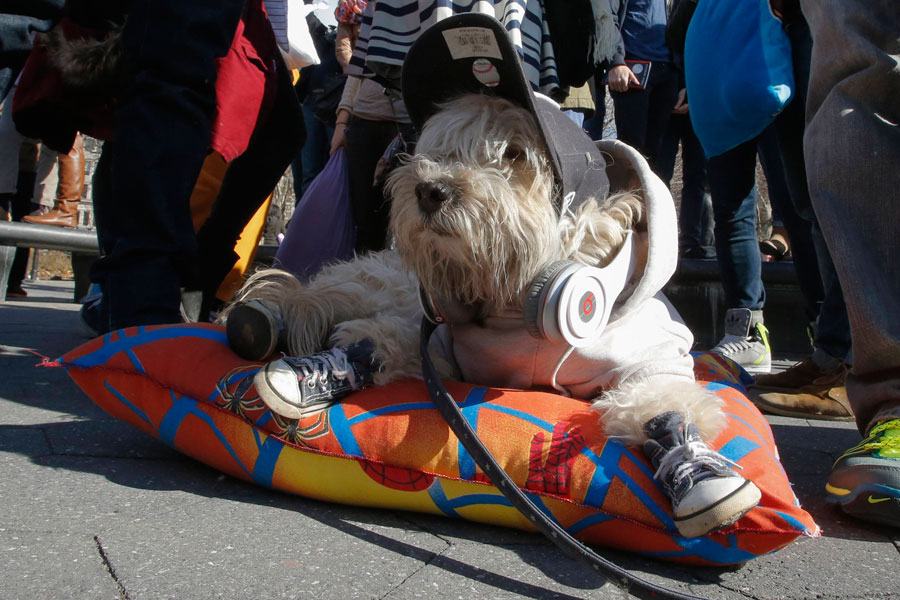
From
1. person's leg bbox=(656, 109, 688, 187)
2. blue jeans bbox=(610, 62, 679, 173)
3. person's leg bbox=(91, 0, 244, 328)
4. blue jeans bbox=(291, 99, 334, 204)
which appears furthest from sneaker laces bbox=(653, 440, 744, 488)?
blue jeans bbox=(291, 99, 334, 204)

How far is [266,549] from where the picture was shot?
51.5 inches

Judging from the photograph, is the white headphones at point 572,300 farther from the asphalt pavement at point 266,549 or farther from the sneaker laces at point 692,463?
the asphalt pavement at point 266,549

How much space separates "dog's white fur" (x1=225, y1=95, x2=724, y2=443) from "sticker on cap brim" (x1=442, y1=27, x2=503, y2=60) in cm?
11

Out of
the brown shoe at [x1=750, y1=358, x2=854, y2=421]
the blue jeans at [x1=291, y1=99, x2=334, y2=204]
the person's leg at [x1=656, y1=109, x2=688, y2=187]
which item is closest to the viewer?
the brown shoe at [x1=750, y1=358, x2=854, y2=421]

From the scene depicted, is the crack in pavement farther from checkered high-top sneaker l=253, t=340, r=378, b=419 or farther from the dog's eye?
the dog's eye

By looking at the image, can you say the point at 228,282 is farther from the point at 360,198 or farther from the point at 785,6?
the point at 785,6

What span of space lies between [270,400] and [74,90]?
A: 1.73 metres

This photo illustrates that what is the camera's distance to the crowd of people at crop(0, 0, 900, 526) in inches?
76.1

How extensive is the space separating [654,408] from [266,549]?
889 millimetres

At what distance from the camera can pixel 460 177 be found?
166cm

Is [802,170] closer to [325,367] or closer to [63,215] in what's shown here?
[325,367]

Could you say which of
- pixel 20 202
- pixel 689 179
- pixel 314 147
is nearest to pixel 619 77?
pixel 689 179

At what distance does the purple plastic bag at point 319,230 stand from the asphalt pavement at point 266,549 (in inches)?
59.2

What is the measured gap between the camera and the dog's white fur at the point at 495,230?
1.64 m
